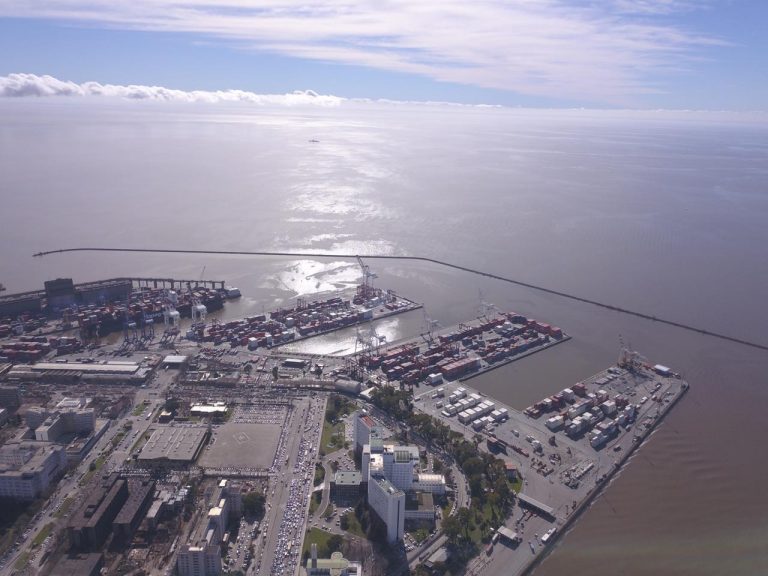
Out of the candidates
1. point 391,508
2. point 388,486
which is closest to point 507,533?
point 391,508

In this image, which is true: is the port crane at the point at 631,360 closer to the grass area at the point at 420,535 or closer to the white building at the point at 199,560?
the grass area at the point at 420,535

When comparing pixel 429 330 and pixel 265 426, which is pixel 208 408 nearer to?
pixel 265 426

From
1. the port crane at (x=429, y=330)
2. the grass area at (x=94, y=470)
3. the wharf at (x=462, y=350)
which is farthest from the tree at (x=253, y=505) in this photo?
the port crane at (x=429, y=330)

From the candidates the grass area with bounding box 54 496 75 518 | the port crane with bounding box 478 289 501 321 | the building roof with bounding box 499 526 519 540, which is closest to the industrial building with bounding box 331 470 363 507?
the building roof with bounding box 499 526 519 540

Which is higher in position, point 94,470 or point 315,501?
point 315,501

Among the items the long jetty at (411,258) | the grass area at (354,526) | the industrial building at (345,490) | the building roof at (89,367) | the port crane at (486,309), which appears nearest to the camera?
the grass area at (354,526)

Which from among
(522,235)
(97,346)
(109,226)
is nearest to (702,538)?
(97,346)

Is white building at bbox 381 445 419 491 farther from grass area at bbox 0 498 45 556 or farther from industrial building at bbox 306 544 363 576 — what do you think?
grass area at bbox 0 498 45 556
